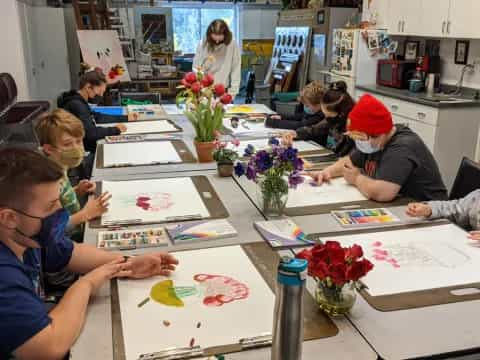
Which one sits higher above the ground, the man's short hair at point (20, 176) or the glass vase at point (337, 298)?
the man's short hair at point (20, 176)

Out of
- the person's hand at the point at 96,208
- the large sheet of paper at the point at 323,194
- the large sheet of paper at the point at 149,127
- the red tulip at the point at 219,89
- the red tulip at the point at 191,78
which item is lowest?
the large sheet of paper at the point at 323,194

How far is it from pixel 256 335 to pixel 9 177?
670 millimetres

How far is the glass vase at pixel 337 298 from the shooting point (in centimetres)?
119

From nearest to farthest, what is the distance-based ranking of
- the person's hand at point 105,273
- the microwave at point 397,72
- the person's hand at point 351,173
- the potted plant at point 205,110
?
the person's hand at point 105,273
the person's hand at point 351,173
the potted plant at point 205,110
the microwave at point 397,72

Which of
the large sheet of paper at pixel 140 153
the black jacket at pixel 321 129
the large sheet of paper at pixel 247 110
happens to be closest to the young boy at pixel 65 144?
the large sheet of paper at pixel 140 153

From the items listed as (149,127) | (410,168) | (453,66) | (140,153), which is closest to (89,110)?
(149,127)

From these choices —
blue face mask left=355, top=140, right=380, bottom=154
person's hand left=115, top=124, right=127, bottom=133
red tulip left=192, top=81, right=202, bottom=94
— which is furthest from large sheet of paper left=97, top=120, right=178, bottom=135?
blue face mask left=355, top=140, right=380, bottom=154

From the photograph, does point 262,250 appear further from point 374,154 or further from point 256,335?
point 374,154

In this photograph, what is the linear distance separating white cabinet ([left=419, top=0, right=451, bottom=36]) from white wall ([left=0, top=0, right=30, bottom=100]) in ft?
13.5

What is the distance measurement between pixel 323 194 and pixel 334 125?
1.01 meters

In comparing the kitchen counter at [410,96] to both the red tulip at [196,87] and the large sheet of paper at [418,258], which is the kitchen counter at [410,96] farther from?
the large sheet of paper at [418,258]

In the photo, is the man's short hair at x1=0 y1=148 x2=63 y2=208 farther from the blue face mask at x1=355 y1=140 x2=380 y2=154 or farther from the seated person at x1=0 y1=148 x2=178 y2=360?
the blue face mask at x1=355 y1=140 x2=380 y2=154

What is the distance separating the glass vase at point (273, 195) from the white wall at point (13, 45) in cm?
444

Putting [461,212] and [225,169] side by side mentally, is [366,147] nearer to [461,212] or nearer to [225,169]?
[461,212]
